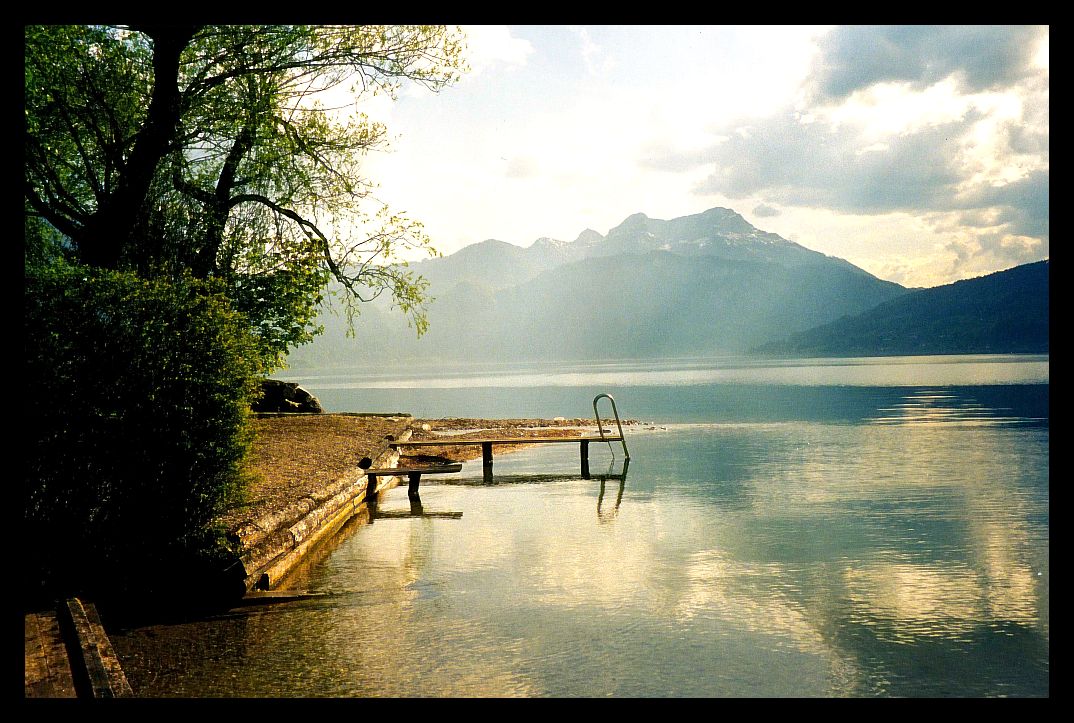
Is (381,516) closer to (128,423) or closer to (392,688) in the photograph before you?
(128,423)

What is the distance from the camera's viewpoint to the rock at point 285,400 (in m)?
32.1

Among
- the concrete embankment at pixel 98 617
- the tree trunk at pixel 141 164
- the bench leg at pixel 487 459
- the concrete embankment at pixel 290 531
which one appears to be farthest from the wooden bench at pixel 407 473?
the tree trunk at pixel 141 164

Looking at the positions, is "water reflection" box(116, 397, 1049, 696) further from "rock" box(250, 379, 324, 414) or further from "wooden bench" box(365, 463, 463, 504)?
"rock" box(250, 379, 324, 414)

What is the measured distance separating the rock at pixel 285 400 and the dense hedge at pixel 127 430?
22.5 metres

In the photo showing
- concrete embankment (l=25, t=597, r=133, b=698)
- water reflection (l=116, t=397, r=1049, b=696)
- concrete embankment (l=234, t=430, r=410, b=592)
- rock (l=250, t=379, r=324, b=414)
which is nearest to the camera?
concrete embankment (l=25, t=597, r=133, b=698)

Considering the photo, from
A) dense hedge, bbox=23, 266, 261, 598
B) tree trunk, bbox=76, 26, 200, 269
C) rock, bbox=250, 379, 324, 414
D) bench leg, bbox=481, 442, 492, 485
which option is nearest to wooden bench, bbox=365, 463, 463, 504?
bench leg, bbox=481, 442, 492, 485

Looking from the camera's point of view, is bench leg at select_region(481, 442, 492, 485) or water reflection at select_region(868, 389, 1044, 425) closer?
bench leg at select_region(481, 442, 492, 485)

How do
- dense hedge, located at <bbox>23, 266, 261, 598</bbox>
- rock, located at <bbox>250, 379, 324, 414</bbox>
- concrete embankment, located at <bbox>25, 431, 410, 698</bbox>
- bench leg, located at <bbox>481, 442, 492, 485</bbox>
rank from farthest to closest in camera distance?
rock, located at <bbox>250, 379, 324, 414</bbox>, bench leg, located at <bbox>481, 442, 492, 485</bbox>, dense hedge, located at <bbox>23, 266, 261, 598</bbox>, concrete embankment, located at <bbox>25, 431, 410, 698</bbox>

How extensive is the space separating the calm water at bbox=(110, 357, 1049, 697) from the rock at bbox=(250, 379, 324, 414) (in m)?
12.6

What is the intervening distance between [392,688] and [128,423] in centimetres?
451

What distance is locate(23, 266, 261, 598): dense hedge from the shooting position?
29.5 feet

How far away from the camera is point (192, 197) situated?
19.6m
